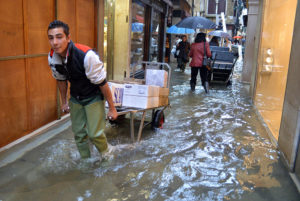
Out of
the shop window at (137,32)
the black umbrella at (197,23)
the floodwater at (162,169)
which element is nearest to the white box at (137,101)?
the floodwater at (162,169)

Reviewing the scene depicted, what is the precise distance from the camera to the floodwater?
3.66 meters

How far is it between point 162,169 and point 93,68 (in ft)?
5.85

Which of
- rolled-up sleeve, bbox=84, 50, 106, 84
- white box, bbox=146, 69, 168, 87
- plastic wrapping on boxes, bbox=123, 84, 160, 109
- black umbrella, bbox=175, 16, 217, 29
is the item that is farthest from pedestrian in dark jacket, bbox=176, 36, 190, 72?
rolled-up sleeve, bbox=84, 50, 106, 84

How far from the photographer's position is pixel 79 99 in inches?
154

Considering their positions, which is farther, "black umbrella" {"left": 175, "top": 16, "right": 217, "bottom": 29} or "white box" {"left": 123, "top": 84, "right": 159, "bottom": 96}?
"black umbrella" {"left": 175, "top": 16, "right": 217, "bottom": 29}

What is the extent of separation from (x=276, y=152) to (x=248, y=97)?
532cm

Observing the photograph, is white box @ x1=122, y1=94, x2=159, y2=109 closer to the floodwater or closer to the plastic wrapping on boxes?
the plastic wrapping on boxes

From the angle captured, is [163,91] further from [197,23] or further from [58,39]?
[197,23]

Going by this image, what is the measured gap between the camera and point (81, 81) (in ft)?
12.5

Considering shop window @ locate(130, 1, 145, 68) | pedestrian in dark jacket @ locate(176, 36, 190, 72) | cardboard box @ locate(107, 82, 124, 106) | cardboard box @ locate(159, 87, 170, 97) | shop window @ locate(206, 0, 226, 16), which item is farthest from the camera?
shop window @ locate(206, 0, 226, 16)

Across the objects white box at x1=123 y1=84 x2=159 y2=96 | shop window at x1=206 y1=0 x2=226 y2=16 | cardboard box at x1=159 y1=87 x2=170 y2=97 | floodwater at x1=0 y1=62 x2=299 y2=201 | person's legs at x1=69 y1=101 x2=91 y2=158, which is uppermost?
shop window at x1=206 y1=0 x2=226 y2=16

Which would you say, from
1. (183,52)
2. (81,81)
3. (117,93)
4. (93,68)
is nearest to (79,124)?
(81,81)

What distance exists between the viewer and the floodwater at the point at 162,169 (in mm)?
3656

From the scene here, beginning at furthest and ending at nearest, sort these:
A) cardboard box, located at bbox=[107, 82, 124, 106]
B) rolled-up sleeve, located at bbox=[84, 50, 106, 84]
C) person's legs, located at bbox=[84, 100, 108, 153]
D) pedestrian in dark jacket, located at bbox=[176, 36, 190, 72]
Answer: pedestrian in dark jacket, located at bbox=[176, 36, 190, 72] → cardboard box, located at bbox=[107, 82, 124, 106] → person's legs, located at bbox=[84, 100, 108, 153] → rolled-up sleeve, located at bbox=[84, 50, 106, 84]
